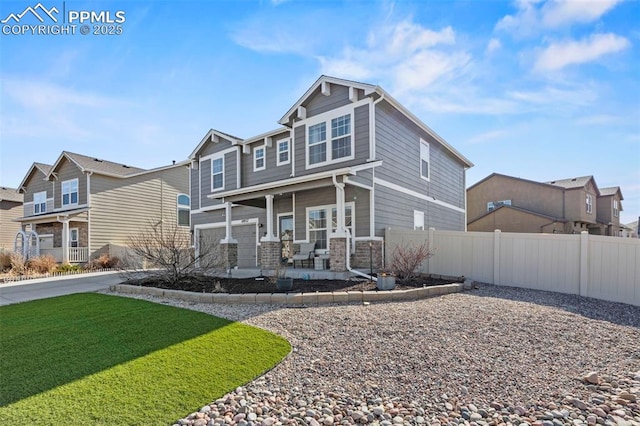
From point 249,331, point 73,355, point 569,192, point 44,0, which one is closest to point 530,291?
point 249,331

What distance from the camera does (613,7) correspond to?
24.2ft

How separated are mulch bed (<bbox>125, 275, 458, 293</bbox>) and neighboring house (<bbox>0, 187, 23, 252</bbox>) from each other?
24089 millimetres

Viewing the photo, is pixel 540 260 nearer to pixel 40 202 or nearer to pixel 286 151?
pixel 286 151

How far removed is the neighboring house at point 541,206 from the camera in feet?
80.1

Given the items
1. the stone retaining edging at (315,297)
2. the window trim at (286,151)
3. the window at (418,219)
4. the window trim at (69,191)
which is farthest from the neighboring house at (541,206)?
the window trim at (69,191)

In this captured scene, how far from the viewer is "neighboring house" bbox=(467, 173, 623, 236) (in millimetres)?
24406

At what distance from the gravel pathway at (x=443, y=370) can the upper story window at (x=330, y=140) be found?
6971 millimetres

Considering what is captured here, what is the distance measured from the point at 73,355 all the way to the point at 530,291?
10046 millimetres

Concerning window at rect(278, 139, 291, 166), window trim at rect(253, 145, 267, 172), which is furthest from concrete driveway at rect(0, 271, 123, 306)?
window at rect(278, 139, 291, 166)

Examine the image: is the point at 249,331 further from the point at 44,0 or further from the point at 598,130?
the point at 598,130

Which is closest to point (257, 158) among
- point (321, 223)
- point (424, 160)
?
point (321, 223)

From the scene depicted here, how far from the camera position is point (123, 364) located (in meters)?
4.07

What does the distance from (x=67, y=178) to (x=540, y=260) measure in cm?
2601

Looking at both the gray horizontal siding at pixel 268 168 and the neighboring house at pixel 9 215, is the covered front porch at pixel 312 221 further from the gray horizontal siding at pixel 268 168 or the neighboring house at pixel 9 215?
the neighboring house at pixel 9 215
